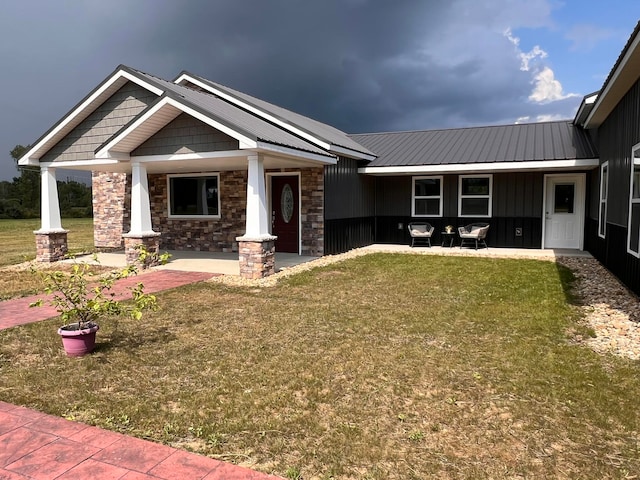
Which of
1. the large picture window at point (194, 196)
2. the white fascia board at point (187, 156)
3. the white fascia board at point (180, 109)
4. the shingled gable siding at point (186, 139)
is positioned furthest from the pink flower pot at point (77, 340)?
the large picture window at point (194, 196)

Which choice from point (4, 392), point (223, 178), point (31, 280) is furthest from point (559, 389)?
point (223, 178)

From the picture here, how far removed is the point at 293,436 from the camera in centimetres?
305

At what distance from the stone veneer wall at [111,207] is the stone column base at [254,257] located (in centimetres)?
782

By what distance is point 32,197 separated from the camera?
40.7m

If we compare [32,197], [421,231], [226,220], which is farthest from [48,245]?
[32,197]

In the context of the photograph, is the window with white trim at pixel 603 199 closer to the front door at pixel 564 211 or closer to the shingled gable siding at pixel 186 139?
Result: the front door at pixel 564 211

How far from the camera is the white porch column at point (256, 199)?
881cm

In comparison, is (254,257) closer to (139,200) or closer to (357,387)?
(139,200)

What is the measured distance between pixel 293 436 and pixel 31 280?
854cm

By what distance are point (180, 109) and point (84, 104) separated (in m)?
4.10

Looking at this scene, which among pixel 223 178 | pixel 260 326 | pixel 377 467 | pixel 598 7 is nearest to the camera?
pixel 377 467

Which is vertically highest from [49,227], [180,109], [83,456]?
[180,109]

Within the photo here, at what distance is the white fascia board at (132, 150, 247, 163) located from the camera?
8.89 m

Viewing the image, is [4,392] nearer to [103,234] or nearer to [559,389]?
[559,389]
